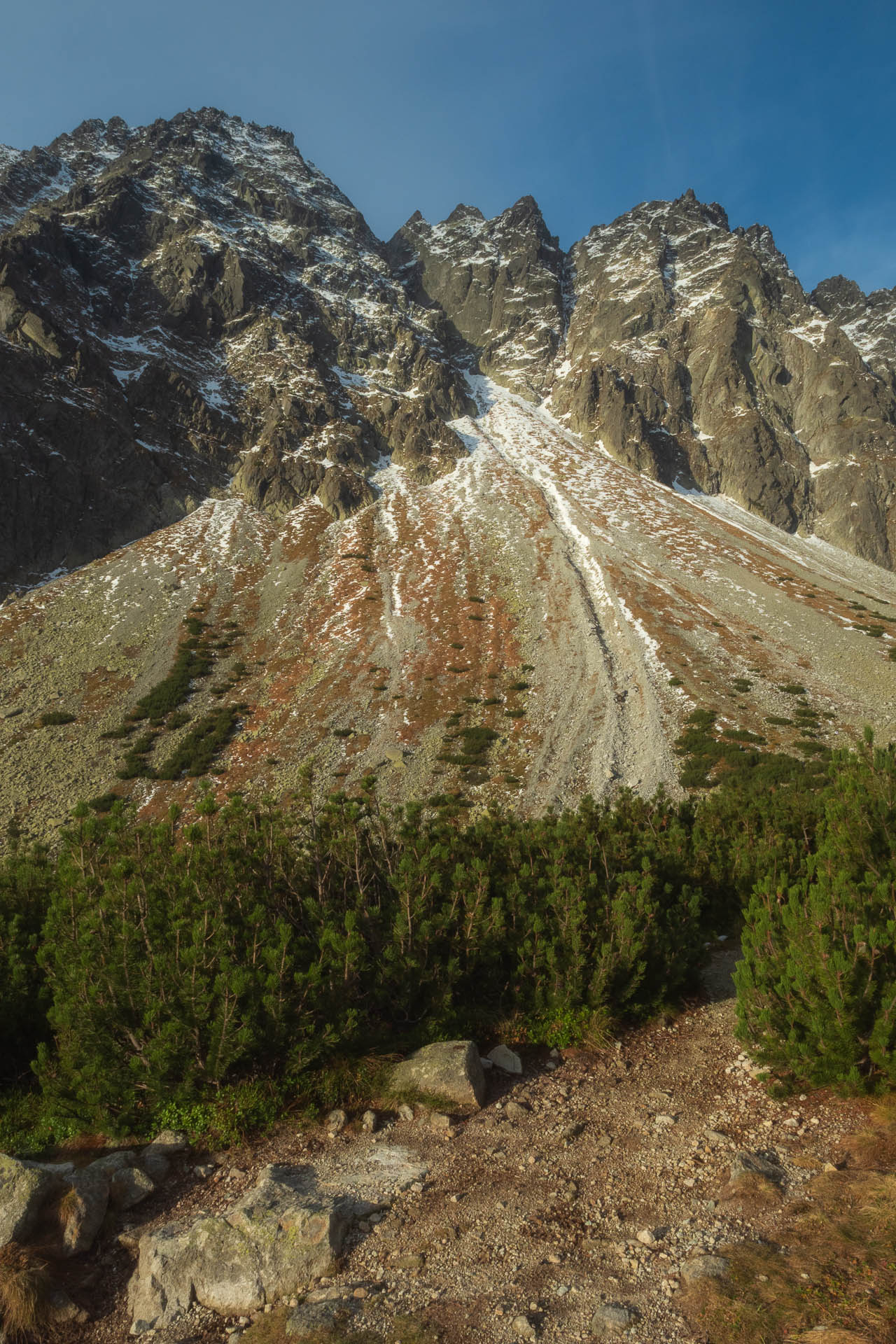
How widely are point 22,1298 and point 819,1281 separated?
6.91 m

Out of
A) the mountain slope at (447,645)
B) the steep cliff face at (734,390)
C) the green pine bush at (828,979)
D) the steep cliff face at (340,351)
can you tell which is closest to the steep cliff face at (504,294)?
the steep cliff face at (340,351)

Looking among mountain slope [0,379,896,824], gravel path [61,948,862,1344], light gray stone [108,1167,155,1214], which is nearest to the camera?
gravel path [61,948,862,1344]

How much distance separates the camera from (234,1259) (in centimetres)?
603

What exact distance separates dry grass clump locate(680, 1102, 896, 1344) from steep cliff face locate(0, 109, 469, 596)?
83.0 metres

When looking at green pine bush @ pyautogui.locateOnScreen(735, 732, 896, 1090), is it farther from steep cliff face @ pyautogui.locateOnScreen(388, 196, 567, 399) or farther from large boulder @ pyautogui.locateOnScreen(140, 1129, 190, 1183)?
steep cliff face @ pyautogui.locateOnScreen(388, 196, 567, 399)

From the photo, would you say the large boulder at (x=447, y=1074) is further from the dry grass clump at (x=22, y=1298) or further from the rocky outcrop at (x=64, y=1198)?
the dry grass clump at (x=22, y=1298)

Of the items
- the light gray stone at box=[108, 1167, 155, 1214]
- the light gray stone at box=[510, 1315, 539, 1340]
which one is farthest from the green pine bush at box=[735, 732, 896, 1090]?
the light gray stone at box=[108, 1167, 155, 1214]

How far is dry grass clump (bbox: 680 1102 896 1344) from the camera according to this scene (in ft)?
15.0

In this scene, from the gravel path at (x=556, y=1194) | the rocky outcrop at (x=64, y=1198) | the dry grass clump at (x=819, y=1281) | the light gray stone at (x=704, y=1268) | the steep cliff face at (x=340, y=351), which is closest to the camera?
the dry grass clump at (x=819, y=1281)

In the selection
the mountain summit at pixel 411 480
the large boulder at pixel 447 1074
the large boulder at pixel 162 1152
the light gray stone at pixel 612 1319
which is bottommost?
the large boulder at pixel 162 1152

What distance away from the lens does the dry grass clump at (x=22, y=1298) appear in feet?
18.1

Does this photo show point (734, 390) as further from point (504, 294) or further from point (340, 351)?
point (340, 351)

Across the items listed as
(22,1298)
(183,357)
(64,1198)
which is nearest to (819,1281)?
(22,1298)

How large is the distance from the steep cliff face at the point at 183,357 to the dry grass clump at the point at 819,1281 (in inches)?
3269
